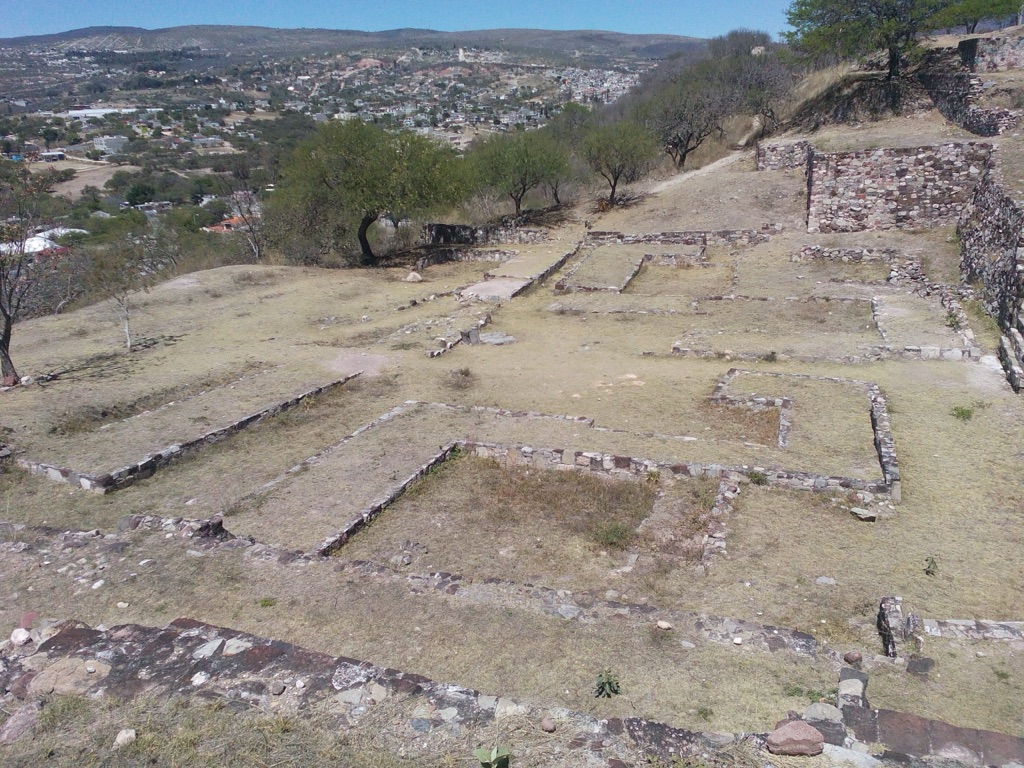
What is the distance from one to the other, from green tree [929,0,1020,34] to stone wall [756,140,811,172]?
7.19m

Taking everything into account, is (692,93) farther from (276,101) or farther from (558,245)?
(276,101)

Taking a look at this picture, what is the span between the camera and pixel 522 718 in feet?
13.2

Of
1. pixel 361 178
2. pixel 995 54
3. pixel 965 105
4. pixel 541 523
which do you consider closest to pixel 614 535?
pixel 541 523

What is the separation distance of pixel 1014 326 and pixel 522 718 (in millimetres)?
13319

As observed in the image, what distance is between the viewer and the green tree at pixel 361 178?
77.2ft

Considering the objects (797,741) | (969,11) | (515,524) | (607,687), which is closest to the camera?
(797,741)

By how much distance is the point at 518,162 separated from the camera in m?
28.5

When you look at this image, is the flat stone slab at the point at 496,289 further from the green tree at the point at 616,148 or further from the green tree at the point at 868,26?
the green tree at the point at 868,26

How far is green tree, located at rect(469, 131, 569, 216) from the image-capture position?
92.9ft

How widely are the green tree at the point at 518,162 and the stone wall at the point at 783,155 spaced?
27.9 feet

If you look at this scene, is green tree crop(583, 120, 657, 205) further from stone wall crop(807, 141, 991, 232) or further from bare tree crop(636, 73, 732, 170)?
bare tree crop(636, 73, 732, 170)

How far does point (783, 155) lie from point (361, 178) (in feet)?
58.0

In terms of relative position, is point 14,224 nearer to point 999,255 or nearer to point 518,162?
point 518,162

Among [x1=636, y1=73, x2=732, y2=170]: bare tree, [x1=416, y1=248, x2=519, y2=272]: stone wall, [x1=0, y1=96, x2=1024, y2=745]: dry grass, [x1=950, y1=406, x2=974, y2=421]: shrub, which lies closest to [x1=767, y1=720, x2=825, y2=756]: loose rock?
[x1=0, y1=96, x2=1024, y2=745]: dry grass
